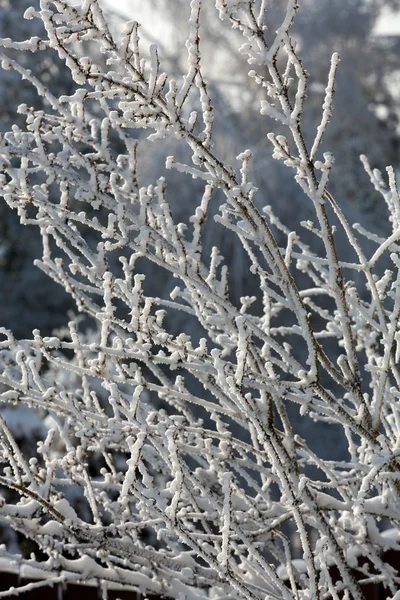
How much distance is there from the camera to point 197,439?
68.2 inches

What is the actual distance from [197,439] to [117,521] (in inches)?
13.7

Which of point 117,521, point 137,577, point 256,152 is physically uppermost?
point 256,152

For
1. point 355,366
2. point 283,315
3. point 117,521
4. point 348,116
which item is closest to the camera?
point 355,366

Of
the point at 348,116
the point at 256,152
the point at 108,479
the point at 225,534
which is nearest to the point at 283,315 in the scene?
the point at 256,152

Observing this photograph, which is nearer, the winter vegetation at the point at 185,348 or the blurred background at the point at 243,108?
the winter vegetation at the point at 185,348

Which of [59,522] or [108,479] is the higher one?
[108,479]

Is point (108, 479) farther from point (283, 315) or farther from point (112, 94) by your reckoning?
point (283, 315)

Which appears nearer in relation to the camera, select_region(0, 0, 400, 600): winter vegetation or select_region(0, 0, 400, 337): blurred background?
select_region(0, 0, 400, 600): winter vegetation

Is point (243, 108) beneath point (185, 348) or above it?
above

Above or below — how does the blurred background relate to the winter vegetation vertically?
above

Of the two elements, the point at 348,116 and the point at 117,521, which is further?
the point at 348,116

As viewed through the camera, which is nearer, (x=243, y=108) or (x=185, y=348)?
(x=185, y=348)

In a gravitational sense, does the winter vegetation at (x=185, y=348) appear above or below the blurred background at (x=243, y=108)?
below

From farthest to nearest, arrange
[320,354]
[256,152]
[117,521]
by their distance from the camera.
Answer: [256,152], [117,521], [320,354]
